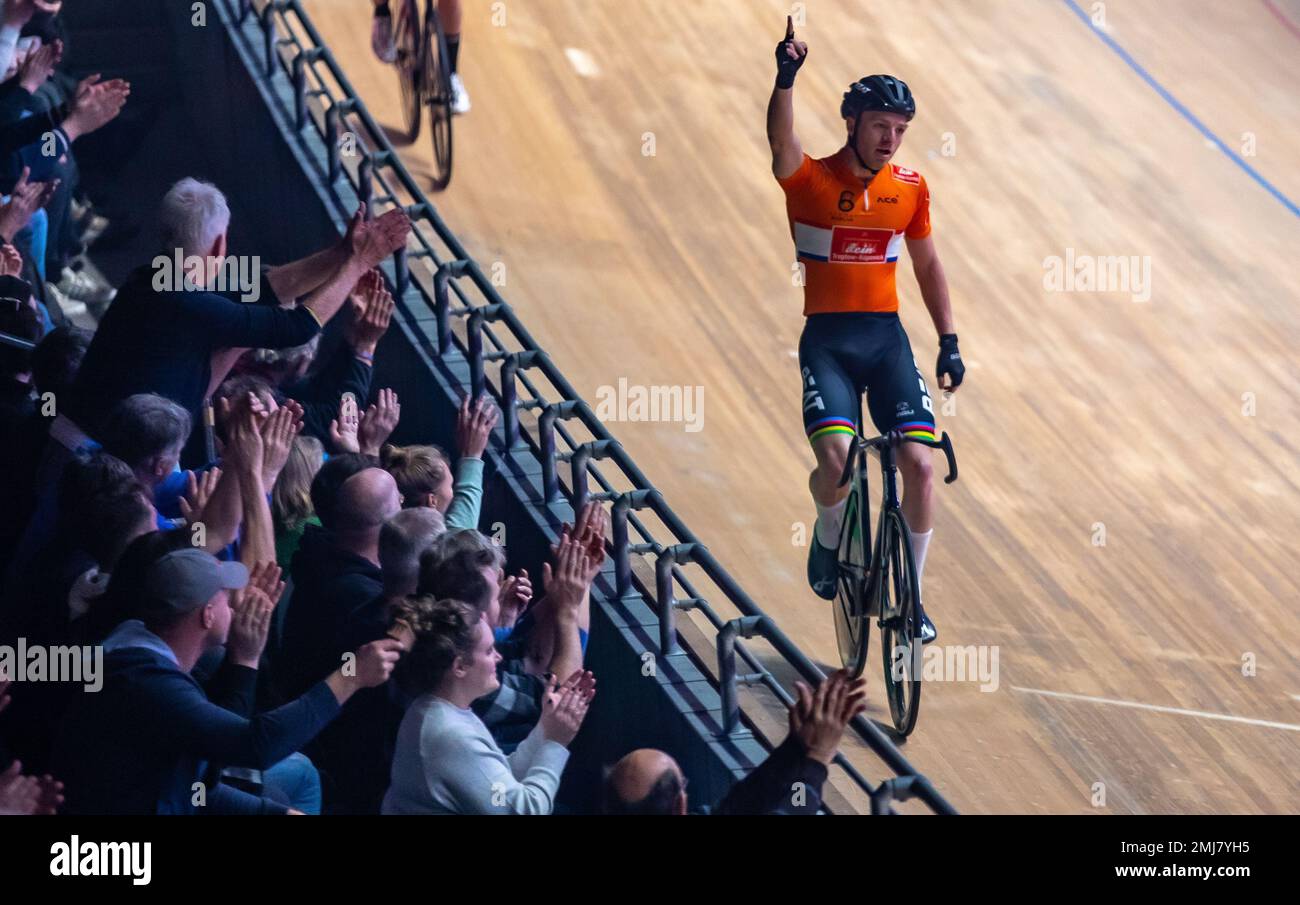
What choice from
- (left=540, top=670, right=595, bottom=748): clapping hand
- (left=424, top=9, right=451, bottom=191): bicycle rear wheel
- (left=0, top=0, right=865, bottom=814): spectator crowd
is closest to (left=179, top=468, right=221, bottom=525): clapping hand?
(left=0, top=0, right=865, bottom=814): spectator crowd

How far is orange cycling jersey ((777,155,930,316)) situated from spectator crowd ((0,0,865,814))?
143 centimetres

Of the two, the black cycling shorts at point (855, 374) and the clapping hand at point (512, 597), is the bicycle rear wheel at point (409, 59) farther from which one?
the clapping hand at point (512, 597)

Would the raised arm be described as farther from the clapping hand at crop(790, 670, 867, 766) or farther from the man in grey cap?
the man in grey cap

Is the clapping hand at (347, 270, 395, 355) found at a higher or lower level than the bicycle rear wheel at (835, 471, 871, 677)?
higher

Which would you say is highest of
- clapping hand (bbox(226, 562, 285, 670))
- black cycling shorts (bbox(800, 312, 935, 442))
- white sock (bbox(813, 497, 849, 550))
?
black cycling shorts (bbox(800, 312, 935, 442))

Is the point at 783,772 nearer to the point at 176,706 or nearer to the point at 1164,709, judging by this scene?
the point at 176,706

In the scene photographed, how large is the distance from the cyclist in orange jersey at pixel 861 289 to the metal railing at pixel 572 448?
64cm

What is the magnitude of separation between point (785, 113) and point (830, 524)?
4.63 ft

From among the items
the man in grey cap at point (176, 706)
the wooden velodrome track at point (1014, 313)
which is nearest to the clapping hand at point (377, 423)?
the man in grey cap at point (176, 706)

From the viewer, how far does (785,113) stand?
5.87 meters

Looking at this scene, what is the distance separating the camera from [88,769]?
149 inches

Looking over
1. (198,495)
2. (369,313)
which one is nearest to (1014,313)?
(369,313)

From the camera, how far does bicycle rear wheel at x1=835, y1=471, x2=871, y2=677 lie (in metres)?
6.04

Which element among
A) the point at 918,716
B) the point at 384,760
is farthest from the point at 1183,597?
the point at 384,760
